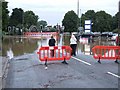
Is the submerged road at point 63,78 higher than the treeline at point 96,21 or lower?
lower

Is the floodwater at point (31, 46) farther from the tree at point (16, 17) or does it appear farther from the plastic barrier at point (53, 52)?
the tree at point (16, 17)

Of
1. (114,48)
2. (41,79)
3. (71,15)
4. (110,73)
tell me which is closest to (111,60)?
(114,48)

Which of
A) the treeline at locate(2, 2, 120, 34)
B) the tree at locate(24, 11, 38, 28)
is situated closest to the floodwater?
the treeline at locate(2, 2, 120, 34)

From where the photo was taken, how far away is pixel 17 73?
50.0 ft

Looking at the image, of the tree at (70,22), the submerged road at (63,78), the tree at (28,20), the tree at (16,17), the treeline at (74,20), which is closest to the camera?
the submerged road at (63,78)

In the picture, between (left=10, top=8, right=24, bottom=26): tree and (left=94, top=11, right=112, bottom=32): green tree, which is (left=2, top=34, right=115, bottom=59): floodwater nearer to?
(left=94, top=11, right=112, bottom=32): green tree

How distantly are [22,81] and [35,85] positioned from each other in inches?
47.6

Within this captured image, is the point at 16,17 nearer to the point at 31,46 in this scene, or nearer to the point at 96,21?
the point at 96,21

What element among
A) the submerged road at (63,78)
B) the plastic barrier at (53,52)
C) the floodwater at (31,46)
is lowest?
the floodwater at (31,46)

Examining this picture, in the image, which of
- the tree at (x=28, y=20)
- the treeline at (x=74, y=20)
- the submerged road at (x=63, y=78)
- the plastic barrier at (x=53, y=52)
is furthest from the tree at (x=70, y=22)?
the submerged road at (x=63, y=78)

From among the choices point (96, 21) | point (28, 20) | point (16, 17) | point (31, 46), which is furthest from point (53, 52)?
point (28, 20)

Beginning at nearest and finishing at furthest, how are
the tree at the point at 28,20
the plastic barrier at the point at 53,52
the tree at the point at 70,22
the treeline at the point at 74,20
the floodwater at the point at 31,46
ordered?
the plastic barrier at the point at 53,52
the floodwater at the point at 31,46
the treeline at the point at 74,20
the tree at the point at 28,20
the tree at the point at 70,22

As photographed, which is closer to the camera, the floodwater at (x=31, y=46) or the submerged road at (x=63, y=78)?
the submerged road at (x=63, y=78)

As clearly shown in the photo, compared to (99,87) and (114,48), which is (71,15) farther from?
(99,87)
